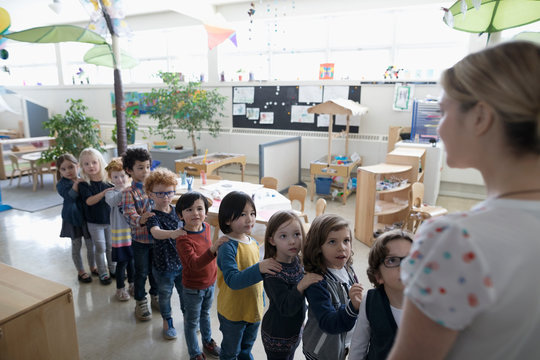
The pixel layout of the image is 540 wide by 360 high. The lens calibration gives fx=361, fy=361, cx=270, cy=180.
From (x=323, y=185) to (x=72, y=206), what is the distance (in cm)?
395

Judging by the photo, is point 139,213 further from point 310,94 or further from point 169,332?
point 310,94

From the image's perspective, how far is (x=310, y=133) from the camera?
23.6 feet

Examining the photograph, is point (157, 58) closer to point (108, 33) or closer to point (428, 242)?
point (108, 33)

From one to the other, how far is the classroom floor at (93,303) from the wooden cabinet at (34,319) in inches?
21.4

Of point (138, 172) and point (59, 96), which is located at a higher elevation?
point (59, 96)

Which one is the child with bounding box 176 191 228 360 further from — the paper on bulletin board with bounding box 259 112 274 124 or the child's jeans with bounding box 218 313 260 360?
the paper on bulletin board with bounding box 259 112 274 124

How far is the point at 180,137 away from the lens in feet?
27.7

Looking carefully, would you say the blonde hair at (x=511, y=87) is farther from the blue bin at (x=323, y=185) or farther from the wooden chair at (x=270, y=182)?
the blue bin at (x=323, y=185)

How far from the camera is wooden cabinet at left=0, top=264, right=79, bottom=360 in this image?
1.62 meters

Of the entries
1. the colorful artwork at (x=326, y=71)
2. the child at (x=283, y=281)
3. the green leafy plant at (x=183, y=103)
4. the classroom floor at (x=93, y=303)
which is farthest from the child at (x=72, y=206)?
the colorful artwork at (x=326, y=71)

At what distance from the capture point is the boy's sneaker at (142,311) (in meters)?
2.70

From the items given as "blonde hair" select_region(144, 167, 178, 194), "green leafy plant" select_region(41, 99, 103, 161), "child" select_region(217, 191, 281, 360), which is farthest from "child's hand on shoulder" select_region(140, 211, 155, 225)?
"green leafy plant" select_region(41, 99, 103, 161)

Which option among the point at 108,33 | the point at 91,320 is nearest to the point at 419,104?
the point at 108,33

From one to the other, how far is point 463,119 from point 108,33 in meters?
4.13
